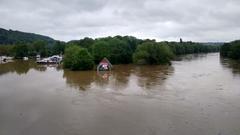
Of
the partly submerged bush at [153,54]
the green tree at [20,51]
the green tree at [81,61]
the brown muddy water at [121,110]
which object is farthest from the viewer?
the green tree at [20,51]

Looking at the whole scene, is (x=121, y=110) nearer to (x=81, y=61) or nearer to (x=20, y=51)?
(x=81, y=61)

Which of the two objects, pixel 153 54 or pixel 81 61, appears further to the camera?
pixel 153 54

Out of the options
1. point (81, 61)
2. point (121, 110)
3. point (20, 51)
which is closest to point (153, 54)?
point (81, 61)

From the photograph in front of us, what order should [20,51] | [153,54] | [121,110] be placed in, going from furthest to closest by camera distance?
1. [20,51]
2. [153,54]
3. [121,110]

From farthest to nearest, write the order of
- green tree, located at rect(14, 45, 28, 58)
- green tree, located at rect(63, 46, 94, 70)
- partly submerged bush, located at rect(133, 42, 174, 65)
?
green tree, located at rect(14, 45, 28, 58), partly submerged bush, located at rect(133, 42, 174, 65), green tree, located at rect(63, 46, 94, 70)

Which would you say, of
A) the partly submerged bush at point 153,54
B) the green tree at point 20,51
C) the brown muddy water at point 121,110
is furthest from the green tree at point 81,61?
the green tree at point 20,51

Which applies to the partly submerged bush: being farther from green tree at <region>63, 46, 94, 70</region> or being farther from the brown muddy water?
the brown muddy water

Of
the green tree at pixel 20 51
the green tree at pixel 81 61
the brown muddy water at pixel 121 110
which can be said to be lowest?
the brown muddy water at pixel 121 110

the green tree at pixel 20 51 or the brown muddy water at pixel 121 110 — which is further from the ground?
the green tree at pixel 20 51

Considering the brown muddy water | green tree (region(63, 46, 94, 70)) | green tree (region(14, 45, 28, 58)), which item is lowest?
the brown muddy water

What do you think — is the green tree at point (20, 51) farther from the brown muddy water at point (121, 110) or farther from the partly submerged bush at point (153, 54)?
the brown muddy water at point (121, 110)

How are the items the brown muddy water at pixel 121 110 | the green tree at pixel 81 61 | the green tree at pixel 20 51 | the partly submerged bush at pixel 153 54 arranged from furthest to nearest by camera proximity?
the green tree at pixel 20 51 → the partly submerged bush at pixel 153 54 → the green tree at pixel 81 61 → the brown muddy water at pixel 121 110

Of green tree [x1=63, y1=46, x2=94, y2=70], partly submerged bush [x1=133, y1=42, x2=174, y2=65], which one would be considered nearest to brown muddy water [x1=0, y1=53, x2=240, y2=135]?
green tree [x1=63, y1=46, x2=94, y2=70]

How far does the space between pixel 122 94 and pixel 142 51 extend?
25.5 m
